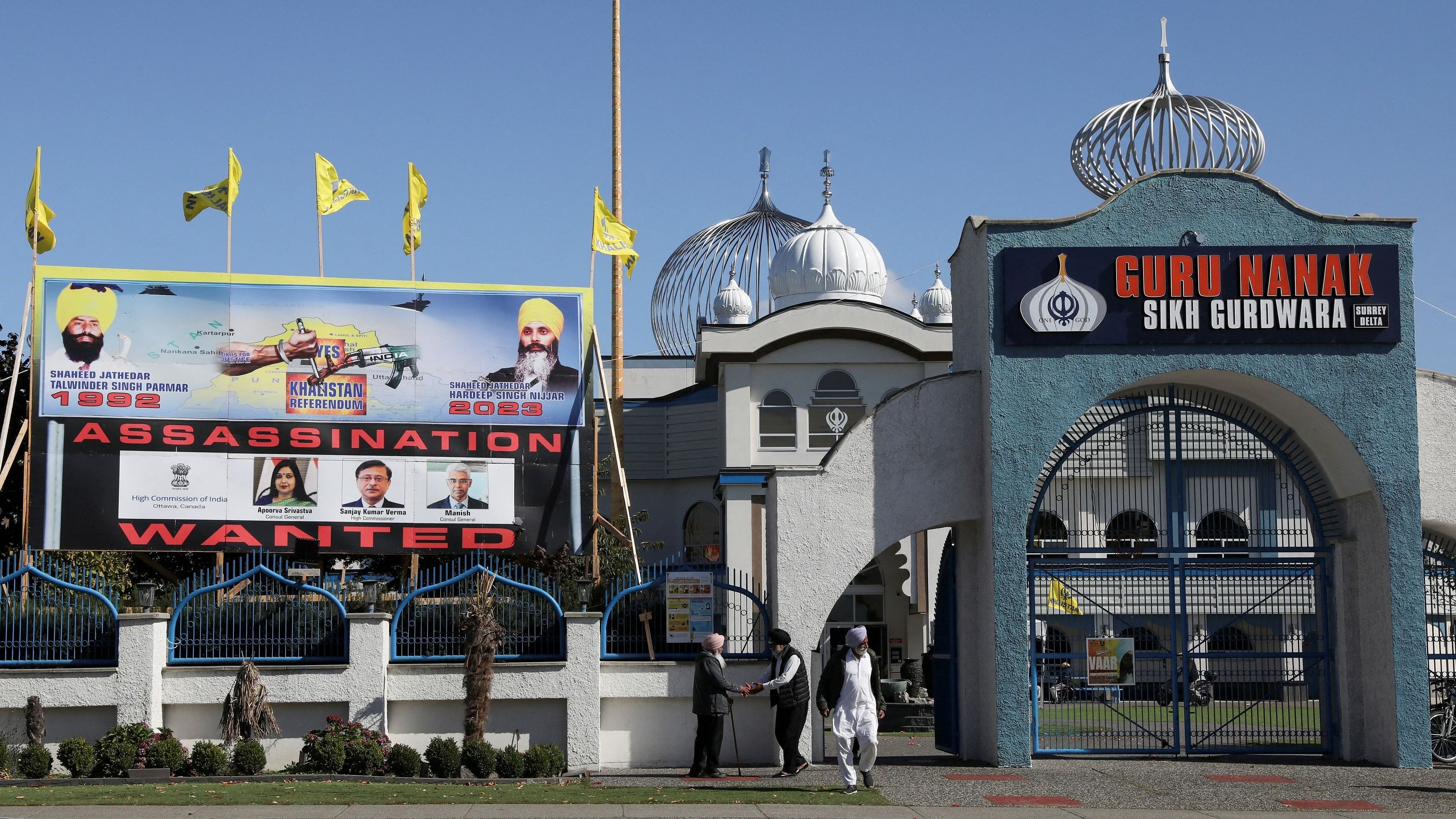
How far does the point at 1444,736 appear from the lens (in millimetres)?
17781

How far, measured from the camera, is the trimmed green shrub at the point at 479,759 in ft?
53.7

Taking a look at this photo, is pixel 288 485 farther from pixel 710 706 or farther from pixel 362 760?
pixel 710 706

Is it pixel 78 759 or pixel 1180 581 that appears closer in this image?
pixel 78 759

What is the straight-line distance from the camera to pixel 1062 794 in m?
15.1

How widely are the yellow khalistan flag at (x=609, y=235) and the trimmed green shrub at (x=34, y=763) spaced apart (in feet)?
42.9

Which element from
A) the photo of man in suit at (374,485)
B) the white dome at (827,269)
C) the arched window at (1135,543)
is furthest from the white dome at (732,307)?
the arched window at (1135,543)

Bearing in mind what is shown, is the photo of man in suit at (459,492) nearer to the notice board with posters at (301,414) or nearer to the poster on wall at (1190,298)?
the notice board with posters at (301,414)

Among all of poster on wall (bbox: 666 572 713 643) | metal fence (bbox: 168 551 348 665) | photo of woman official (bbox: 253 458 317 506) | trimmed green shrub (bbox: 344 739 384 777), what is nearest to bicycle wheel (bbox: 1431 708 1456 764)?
poster on wall (bbox: 666 572 713 643)

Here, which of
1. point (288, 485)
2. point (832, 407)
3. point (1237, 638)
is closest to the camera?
point (1237, 638)

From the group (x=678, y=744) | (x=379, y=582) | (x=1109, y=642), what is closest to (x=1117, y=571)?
(x=1109, y=642)

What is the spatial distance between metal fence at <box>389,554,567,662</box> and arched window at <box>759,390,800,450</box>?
1787 cm

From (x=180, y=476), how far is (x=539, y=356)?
5777mm

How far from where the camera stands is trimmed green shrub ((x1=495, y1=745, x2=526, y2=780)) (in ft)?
54.1

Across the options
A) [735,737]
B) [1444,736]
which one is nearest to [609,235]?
[735,737]
